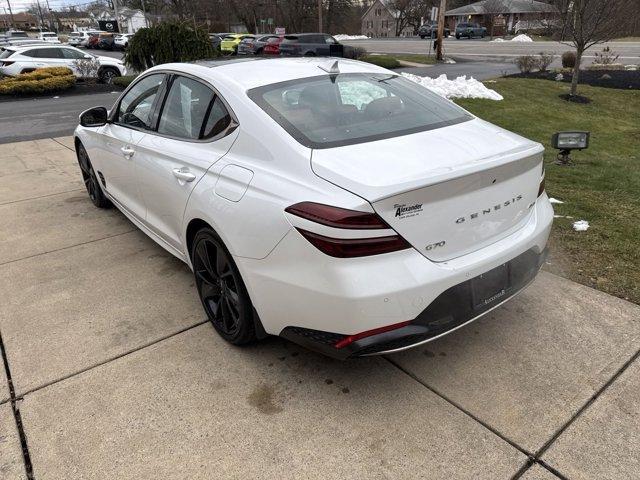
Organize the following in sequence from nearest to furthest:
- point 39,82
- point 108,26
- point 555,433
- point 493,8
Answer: point 555,433 → point 39,82 → point 108,26 → point 493,8

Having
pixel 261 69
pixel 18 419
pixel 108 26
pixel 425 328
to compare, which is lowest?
pixel 18 419

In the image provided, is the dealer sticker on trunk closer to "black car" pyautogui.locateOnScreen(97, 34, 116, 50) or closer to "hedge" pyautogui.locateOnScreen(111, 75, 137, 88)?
"hedge" pyautogui.locateOnScreen(111, 75, 137, 88)

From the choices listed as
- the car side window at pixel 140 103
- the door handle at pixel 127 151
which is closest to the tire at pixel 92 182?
the car side window at pixel 140 103

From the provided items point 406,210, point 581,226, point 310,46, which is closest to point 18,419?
point 406,210

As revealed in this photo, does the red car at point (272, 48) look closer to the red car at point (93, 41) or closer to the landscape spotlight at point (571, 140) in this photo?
the landscape spotlight at point (571, 140)

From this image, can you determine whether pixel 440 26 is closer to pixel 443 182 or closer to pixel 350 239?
pixel 443 182

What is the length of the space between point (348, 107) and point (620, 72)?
1983cm

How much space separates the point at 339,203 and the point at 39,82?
59.2ft

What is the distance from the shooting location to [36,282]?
3.88 meters

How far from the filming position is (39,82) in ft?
54.7

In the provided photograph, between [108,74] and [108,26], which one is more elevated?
[108,26]

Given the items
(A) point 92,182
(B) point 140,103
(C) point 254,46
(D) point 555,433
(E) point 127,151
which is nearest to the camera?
Result: (D) point 555,433

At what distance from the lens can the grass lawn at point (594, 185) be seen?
3.81m

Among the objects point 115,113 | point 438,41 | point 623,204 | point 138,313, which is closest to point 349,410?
point 138,313
